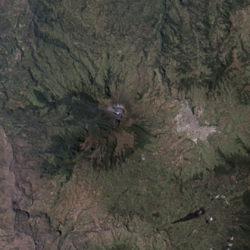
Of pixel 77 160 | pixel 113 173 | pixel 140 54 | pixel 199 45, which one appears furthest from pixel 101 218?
pixel 199 45

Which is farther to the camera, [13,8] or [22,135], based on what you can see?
[13,8]

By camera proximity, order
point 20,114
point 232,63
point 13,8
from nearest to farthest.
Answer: point 232,63 → point 20,114 → point 13,8

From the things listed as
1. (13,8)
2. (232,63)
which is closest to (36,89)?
(13,8)

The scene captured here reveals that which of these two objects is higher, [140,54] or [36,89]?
[140,54]

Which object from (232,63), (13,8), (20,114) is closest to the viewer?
(232,63)

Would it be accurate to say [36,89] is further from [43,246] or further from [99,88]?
[43,246]

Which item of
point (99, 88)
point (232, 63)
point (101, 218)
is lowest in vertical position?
point (101, 218)
